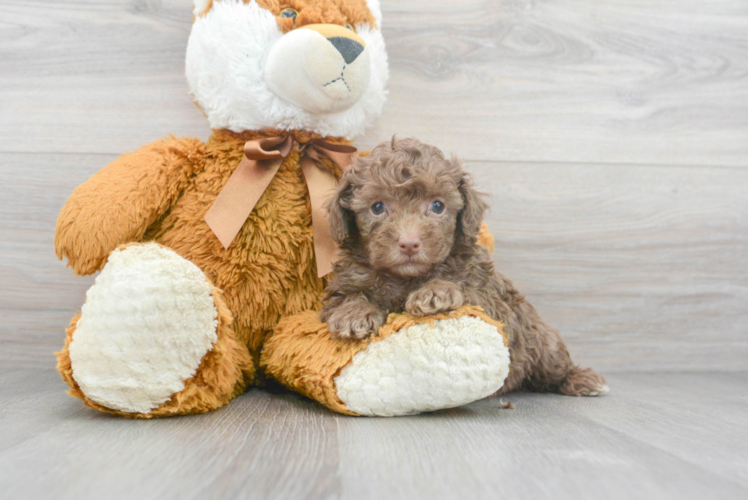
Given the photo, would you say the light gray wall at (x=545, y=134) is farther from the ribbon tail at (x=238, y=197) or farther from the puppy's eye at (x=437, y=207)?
the puppy's eye at (x=437, y=207)

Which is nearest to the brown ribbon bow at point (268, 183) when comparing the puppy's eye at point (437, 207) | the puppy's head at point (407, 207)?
the puppy's head at point (407, 207)

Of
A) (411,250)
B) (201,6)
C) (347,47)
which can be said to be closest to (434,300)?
(411,250)

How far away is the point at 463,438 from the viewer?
2.73 feet

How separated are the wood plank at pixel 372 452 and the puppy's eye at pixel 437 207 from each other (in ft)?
1.15

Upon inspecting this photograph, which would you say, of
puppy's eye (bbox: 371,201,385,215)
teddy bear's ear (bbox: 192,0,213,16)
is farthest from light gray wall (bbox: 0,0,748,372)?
puppy's eye (bbox: 371,201,385,215)

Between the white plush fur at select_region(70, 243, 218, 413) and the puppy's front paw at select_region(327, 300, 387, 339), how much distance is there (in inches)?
7.9

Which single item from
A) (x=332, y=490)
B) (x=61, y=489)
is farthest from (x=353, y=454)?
(x=61, y=489)

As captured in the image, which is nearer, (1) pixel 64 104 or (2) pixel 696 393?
(2) pixel 696 393

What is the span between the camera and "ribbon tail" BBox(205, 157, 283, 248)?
3.49ft

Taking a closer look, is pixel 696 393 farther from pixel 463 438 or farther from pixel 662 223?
pixel 463 438

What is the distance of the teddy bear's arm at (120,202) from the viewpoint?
101 centimetres

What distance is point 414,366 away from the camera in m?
0.89

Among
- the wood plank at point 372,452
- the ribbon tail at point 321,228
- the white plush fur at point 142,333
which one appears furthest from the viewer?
the ribbon tail at point 321,228

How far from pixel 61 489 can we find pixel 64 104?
1.07m
